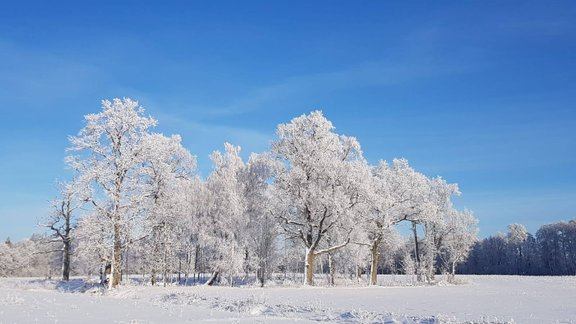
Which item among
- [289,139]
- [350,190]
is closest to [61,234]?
[289,139]

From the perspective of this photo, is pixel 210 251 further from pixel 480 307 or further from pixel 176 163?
pixel 480 307

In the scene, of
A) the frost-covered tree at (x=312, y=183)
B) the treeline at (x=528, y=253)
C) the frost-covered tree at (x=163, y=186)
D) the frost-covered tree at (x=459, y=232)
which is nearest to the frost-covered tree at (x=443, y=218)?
the frost-covered tree at (x=459, y=232)

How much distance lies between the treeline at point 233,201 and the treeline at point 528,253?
7846cm

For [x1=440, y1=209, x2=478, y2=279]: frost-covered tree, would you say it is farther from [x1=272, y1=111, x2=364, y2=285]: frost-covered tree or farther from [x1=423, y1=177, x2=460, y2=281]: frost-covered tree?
[x1=272, y1=111, x2=364, y2=285]: frost-covered tree

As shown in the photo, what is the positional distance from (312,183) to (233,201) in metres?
8.83

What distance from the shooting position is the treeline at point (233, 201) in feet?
109

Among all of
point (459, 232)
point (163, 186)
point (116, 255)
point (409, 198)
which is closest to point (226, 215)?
point (163, 186)

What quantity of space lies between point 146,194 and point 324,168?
14474 millimetres

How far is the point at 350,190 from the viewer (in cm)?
3897

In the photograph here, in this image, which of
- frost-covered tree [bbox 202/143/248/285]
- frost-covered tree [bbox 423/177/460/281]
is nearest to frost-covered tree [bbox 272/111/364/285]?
frost-covered tree [bbox 202/143/248/285]

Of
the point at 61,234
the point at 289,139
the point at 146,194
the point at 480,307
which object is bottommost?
the point at 480,307

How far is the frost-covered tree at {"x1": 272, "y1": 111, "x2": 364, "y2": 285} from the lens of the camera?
125ft

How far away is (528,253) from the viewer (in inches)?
4742

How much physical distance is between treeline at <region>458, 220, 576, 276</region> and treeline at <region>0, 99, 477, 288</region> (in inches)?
3089
